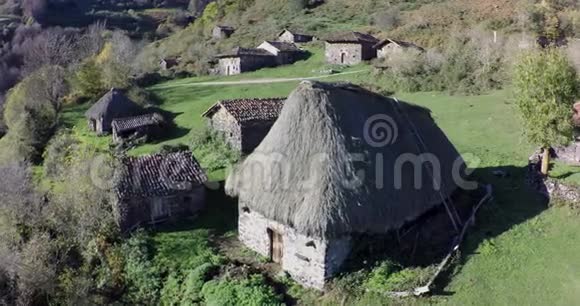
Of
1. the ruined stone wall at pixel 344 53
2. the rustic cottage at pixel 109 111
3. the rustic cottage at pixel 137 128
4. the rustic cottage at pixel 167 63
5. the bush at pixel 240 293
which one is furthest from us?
the rustic cottage at pixel 167 63

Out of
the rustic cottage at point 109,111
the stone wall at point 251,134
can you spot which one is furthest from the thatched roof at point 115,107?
the stone wall at point 251,134

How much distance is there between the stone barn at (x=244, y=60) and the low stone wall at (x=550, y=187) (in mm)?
Result: 33198

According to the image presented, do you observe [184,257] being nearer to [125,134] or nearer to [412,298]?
[412,298]

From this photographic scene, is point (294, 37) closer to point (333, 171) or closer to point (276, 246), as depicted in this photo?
point (276, 246)

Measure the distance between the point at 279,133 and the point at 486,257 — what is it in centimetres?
745

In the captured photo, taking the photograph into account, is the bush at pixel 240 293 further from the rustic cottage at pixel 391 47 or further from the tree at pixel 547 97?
the rustic cottage at pixel 391 47

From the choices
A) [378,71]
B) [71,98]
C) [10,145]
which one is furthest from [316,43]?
[10,145]

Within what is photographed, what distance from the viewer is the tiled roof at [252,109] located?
28.0 m

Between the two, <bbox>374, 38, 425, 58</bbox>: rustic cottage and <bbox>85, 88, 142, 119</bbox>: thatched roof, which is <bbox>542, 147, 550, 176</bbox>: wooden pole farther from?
<bbox>85, 88, 142, 119</bbox>: thatched roof

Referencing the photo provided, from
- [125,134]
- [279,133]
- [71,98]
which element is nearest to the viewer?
[279,133]

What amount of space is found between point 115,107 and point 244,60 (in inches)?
639

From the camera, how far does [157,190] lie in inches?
801

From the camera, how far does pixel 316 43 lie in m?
56.0

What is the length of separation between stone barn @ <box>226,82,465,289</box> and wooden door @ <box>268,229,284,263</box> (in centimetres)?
3
